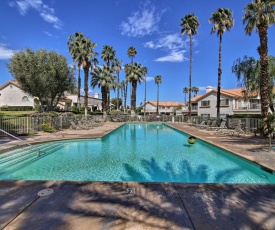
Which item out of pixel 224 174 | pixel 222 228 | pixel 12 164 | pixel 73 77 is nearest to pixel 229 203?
pixel 222 228

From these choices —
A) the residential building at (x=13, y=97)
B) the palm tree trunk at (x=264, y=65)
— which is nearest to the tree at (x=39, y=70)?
the residential building at (x=13, y=97)

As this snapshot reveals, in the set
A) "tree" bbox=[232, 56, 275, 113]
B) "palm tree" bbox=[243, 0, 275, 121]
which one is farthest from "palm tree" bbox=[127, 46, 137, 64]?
"palm tree" bbox=[243, 0, 275, 121]

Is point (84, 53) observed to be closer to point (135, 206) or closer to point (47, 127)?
point (47, 127)

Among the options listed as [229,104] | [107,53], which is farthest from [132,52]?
[229,104]

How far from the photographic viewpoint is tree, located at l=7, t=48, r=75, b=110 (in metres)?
24.0

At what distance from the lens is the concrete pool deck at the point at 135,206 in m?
3.25

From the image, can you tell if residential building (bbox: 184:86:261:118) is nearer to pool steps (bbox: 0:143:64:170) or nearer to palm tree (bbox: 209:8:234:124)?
palm tree (bbox: 209:8:234:124)

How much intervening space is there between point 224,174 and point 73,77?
25.0 meters

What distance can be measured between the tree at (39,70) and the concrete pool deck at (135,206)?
21.7 m

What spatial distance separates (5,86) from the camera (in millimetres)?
38750

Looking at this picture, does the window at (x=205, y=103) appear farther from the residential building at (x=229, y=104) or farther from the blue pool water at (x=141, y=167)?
the blue pool water at (x=141, y=167)

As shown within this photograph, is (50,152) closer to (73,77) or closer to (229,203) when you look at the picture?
(229,203)

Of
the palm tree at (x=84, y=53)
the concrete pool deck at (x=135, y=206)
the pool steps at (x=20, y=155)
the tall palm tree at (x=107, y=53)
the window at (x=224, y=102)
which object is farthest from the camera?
the tall palm tree at (x=107, y=53)

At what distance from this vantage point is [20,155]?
9.83 m
